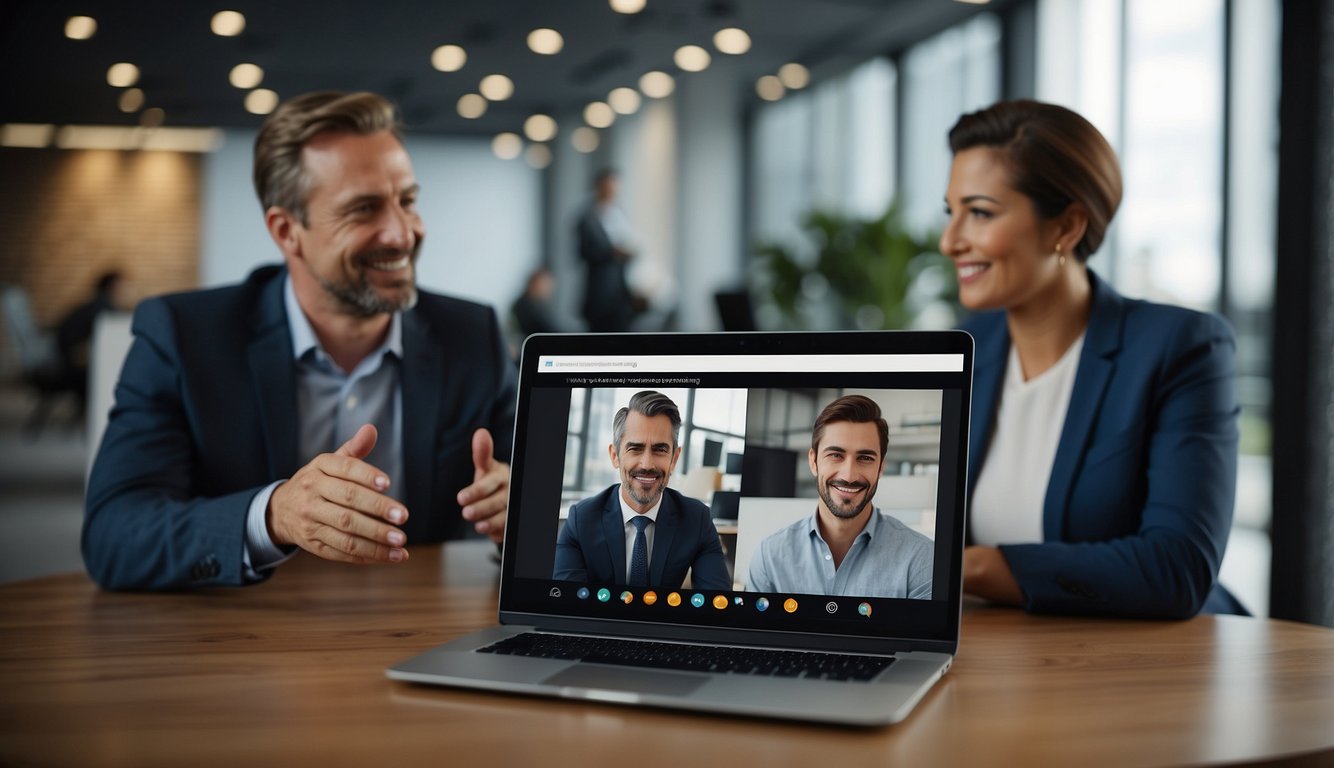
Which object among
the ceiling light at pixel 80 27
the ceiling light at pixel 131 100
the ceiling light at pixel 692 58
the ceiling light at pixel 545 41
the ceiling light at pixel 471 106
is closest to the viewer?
the ceiling light at pixel 80 27

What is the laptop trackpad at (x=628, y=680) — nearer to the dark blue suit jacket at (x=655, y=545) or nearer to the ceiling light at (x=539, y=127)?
the dark blue suit jacket at (x=655, y=545)

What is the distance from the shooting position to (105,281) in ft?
30.2

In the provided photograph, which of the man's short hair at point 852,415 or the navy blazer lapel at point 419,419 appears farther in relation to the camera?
the navy blazer lapel at point 419,419

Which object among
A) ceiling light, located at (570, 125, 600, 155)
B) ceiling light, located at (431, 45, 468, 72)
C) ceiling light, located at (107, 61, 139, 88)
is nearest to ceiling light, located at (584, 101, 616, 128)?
ceiling light, located at (570, 125, 600, 155)

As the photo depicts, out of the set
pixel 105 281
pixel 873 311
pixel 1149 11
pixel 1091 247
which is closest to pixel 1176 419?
pixel 1091 247

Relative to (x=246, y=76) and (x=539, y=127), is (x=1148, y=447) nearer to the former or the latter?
(x=246, y=76)

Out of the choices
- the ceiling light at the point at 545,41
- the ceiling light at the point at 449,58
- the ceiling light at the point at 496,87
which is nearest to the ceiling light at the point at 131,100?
the ceiling light at the point at 449,58

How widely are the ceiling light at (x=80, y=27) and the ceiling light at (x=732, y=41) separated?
4.68 metres

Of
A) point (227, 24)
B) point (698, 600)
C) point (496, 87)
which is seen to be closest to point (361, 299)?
point (698, 600)

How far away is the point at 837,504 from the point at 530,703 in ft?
1.02

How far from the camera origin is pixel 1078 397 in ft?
5.04

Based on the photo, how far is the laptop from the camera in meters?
0.92

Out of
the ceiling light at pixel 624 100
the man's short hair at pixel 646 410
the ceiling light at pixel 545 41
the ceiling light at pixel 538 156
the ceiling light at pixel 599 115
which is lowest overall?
the man's short hair at pixel 646 410

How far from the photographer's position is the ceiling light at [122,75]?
31.4 ft
